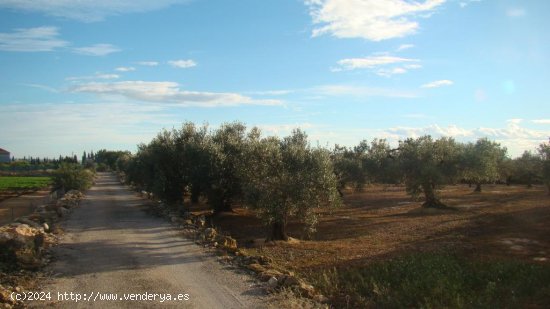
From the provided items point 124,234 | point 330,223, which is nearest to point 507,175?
point 330,223

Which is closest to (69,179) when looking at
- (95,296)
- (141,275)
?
(141,275)

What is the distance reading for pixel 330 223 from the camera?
30.4 m

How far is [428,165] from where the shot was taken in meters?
36.8

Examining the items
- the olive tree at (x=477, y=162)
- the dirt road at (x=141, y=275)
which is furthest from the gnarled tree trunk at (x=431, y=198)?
the dirt road at (x=141, y=275)

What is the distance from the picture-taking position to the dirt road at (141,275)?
11.5 metres

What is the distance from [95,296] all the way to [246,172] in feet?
48.0

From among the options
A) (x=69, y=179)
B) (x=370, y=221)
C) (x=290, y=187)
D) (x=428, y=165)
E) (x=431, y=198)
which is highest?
(x=428, y=165)

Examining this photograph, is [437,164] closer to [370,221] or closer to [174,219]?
[370,221]

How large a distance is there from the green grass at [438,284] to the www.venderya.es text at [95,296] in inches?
184

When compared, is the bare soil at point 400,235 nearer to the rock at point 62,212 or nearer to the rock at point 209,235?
the rock at point 209,235

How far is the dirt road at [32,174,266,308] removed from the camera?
37.6 feet

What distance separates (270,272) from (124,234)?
11677 millimetres

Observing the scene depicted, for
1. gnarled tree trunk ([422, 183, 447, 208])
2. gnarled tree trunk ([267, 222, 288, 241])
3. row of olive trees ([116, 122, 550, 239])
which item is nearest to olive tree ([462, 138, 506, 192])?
row of olive trees ([116, 122, 550, 239])

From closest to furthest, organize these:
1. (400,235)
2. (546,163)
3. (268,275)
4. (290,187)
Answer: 1. (268,275)
2. (290,187)
3. (400,235)
4. (546,163)
